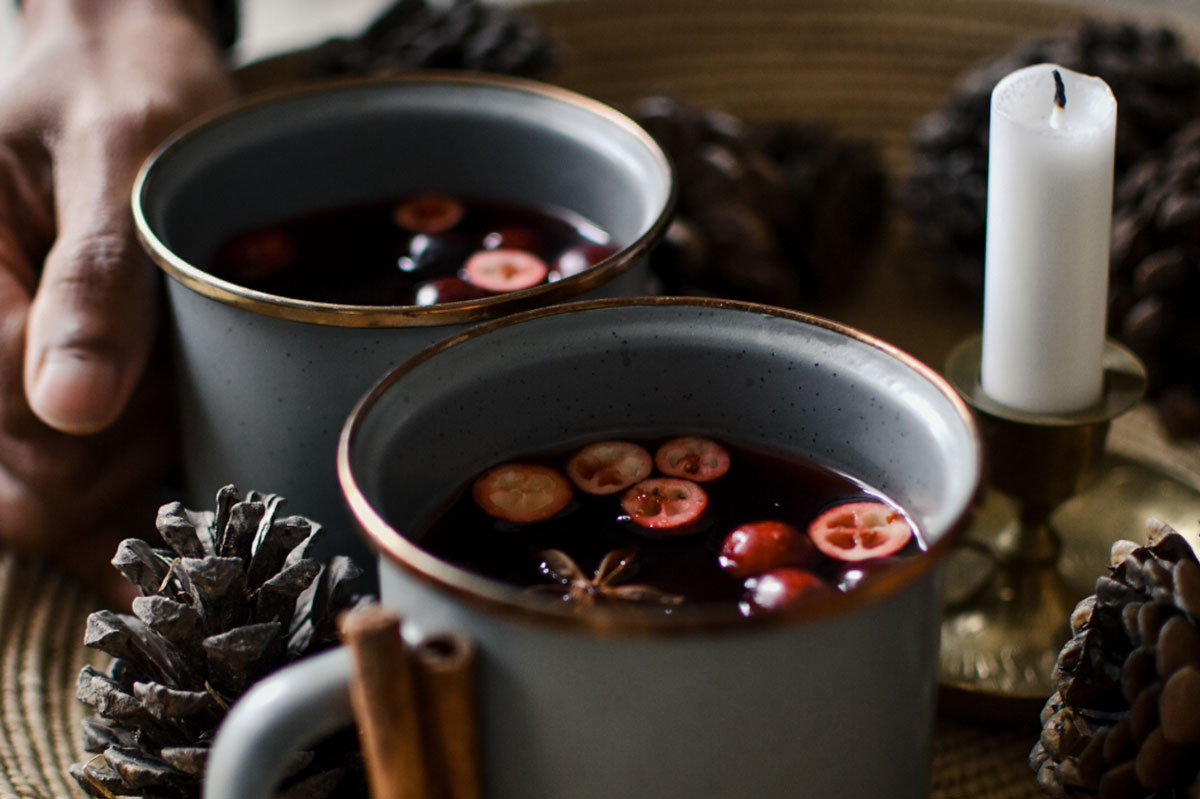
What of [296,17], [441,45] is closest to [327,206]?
[441,45]

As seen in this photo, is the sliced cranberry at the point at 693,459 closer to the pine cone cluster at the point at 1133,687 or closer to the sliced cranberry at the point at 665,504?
the sliced cranberry at the point at 665,504

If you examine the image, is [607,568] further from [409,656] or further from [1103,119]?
[1103,119]

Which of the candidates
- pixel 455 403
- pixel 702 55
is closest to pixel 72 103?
pixel 455 403

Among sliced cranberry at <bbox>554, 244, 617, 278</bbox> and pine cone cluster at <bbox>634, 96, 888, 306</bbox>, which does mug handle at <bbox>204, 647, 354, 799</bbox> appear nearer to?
sliced cranberry at <bbox>554, 244, 617, 278</bbox>

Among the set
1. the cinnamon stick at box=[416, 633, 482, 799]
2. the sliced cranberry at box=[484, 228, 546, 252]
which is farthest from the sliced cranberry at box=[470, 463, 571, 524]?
the sliced cranberry at box=[484, 228, 546, 252]

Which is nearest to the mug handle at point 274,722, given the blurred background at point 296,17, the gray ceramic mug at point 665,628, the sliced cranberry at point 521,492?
the gray ceramic mug at point 665,628

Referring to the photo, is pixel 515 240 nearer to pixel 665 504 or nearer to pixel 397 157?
pixel 397 157
